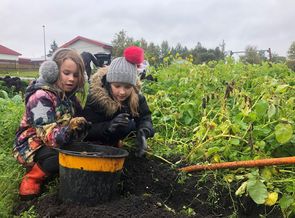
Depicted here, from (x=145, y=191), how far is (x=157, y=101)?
1.49 metres

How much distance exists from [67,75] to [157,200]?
44.5 inches

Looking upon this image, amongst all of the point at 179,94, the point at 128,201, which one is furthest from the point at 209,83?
the point at 128,201

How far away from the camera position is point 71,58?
2.97 metres

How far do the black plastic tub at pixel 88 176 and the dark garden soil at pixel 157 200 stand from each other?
0.17 ft

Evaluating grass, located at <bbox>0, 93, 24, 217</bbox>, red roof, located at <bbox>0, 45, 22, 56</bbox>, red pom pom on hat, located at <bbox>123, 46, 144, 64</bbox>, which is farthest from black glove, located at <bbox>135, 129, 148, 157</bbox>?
red roof, located at <bbox>0, 45, 22, 56</bbox>

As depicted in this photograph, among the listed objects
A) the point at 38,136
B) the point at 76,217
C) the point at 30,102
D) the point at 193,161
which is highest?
the point at 30,102

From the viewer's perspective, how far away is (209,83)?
4.56 m

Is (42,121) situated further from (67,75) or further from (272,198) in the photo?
(272,198)

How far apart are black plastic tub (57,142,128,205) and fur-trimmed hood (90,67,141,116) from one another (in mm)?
712

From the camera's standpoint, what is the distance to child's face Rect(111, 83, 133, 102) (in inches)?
120

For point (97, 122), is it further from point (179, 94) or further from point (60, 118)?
point (179, 94)

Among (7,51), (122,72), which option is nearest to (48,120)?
(122,72)

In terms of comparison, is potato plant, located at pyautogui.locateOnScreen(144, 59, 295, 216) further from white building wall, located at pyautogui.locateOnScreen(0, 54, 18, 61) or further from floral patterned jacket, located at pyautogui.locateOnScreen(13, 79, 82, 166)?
white building wall, located at pyautogui.locateOnScreen(0, 54, 18, 61)

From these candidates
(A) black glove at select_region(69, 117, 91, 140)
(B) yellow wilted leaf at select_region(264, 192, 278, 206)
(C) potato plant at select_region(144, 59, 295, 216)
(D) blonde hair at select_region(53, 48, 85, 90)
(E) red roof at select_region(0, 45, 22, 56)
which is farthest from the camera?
(E) red roof at select_region(0, 45, 22, 56)
